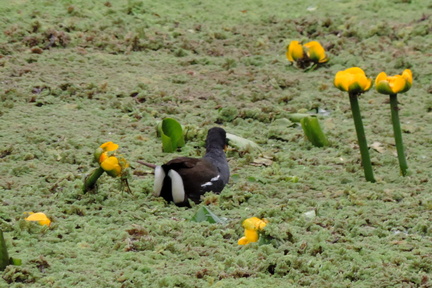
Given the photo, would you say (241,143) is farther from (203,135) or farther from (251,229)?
(251,229)

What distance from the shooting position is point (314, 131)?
4.35 metres

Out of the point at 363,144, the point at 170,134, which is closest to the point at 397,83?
the point at 363,144

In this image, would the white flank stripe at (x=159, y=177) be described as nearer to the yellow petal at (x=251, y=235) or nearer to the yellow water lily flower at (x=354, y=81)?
the yellow petal at (x=251, y=235)

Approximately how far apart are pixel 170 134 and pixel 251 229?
4.31ft

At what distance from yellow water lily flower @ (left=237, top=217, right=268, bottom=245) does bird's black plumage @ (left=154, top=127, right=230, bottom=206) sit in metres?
0.55

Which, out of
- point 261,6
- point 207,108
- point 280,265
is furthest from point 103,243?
point 261,6

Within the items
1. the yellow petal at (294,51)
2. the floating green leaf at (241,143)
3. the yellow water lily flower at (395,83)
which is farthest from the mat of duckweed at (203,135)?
Answer: the yellow water lily flower at (395,83)

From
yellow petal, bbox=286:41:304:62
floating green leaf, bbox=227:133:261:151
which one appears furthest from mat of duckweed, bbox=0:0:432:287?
yellow petal, bbox=286:41:304:62

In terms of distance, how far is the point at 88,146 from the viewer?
423 centimetres

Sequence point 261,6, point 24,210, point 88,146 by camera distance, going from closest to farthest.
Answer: point 24,210
point 88,146
point 261,6

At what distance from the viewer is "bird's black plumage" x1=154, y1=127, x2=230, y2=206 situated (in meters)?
3.54

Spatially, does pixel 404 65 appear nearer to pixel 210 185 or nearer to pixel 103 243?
pixel 210 185

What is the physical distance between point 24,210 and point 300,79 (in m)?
2.77

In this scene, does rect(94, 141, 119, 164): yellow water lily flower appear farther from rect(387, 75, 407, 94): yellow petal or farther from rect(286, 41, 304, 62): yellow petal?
rect(286, 41, 304, 62): yellow petal
